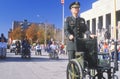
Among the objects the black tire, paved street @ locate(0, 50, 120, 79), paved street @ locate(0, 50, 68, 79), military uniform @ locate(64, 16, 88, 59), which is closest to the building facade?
paved street @ locate(0, 50, 120, 79)

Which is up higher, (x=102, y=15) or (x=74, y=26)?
(x=102, y=15)

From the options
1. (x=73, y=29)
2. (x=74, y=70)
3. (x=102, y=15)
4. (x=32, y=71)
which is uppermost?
(x=102, y=15)

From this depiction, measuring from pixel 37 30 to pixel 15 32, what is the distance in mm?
18532

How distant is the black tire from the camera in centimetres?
840

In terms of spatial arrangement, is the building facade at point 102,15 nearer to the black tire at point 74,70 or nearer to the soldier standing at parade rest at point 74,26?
the soldier standing at parade rest at point 74,26

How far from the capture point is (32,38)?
126062 mm

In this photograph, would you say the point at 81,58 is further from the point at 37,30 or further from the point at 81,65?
the point at 37,30

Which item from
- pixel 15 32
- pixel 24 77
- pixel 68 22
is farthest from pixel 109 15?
pixel 15 32

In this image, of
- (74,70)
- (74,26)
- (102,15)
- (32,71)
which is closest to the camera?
(74,70)

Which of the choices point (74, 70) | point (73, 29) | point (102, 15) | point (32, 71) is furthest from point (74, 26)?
point (102, 15)

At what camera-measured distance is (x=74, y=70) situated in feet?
28.7

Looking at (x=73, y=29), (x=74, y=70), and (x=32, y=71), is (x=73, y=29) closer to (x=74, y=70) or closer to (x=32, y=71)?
(x=74, y=70)

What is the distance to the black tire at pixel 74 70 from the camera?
840cm

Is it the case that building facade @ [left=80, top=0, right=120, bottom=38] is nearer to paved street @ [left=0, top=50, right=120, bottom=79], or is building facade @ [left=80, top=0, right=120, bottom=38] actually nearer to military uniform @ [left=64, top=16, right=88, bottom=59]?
paved street @ [left=0, top=50, right=120, bottom=79]
